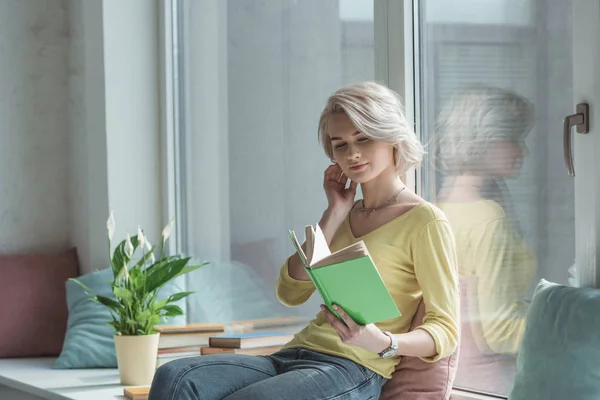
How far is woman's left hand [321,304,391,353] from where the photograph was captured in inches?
67.3

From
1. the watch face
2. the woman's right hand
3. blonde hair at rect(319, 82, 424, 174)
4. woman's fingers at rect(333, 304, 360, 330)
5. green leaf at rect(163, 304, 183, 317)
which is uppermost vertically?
blonde hair at rect(319, 82, 424, 174)

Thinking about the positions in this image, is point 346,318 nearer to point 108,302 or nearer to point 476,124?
point 476,124

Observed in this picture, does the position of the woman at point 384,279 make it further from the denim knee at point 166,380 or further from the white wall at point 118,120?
the white wall at point 118,120

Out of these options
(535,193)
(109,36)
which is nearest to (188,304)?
(109,36)

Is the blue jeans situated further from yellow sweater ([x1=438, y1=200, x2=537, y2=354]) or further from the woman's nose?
the woman's nose

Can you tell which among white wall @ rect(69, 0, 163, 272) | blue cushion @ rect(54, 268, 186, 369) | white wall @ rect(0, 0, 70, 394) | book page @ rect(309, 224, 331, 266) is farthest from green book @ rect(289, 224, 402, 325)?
white wall @ rect(0, 0, 70, 394)

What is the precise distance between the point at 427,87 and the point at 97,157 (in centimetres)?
164

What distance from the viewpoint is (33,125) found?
12.2ft

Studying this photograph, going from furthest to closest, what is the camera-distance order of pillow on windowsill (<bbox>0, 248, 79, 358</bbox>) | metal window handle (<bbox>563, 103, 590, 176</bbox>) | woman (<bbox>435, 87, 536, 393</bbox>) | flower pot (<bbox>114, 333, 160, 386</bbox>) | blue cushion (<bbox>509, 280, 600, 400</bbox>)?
pillow on windowsill (<bbox>0, 248, 79, 358</bbox>)
flower pot (<bbox>114, 333, 160, 386</bbox>)
woman (<bbox>435, 87, 536, 393</bbox>)
metal window handle (<bbox>563, 103, 590, 176</bbox>)
blue cushion (<bbox>509, 280, 600, 400</bbox>)

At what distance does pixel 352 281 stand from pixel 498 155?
60 centimetres

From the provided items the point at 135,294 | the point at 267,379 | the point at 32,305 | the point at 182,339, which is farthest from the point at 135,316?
the point at 267,379

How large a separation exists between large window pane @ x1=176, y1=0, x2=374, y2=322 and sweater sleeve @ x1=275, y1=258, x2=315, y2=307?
0.51 m

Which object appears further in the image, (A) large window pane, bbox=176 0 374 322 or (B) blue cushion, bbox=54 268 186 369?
(B) blue cushion, bbox=54 268 186 369

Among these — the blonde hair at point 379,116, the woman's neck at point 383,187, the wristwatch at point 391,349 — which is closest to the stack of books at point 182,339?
the woman's neck at point 383,187
